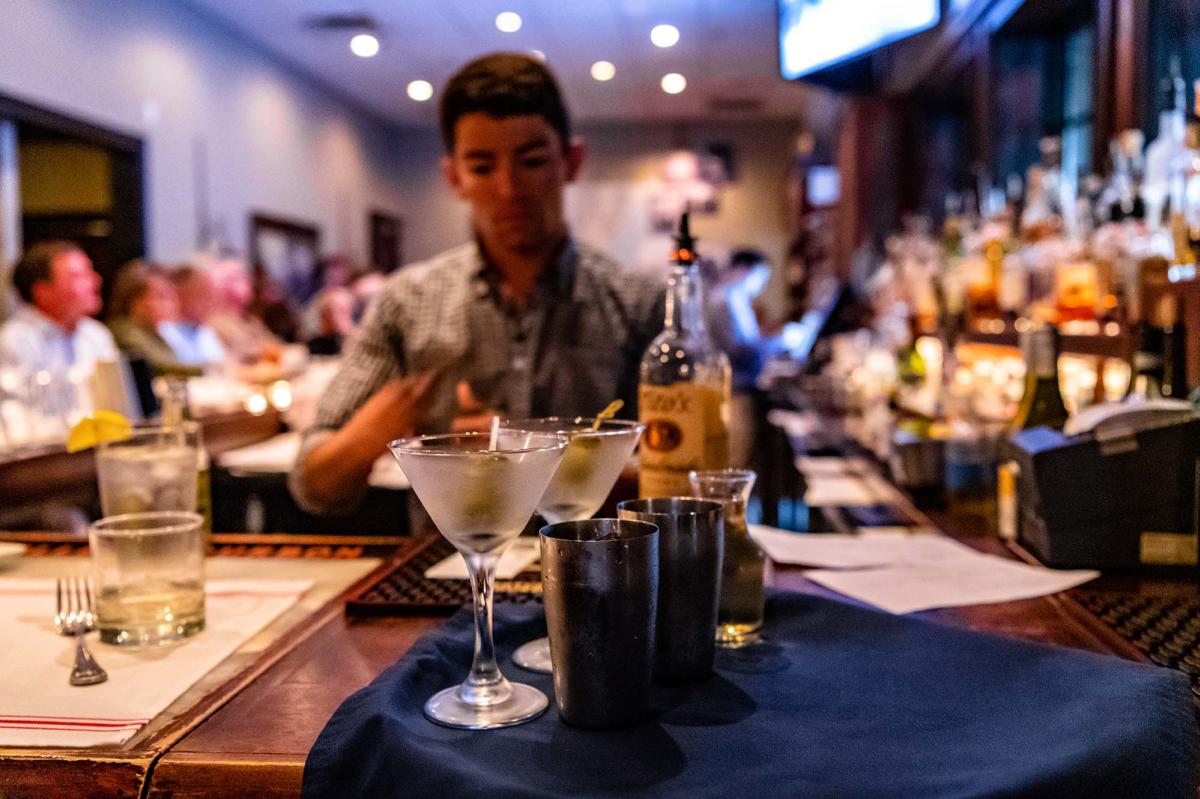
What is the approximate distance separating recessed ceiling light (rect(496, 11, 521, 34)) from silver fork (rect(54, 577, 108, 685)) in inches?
251

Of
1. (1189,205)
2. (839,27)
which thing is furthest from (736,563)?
(839,27)

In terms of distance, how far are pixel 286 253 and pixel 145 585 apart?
27.3 ft

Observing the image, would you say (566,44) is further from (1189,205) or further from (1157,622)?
(1157,622)

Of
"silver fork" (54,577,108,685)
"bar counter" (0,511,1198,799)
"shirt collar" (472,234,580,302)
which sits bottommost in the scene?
"bar counter" (0,511,1198,799)

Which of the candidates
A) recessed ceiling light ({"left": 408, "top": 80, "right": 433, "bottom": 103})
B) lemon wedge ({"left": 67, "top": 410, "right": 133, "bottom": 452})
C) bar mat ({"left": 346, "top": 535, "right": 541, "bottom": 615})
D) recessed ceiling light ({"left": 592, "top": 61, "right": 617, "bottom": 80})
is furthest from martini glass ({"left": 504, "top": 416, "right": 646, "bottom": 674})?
recessed ceiling light ({"left": 408, "top": 80, "right": 433, "bottom": 103})

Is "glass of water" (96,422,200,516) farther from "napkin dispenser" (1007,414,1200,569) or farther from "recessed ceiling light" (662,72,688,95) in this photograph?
"recessed ceiling light" (662,72,688,95)

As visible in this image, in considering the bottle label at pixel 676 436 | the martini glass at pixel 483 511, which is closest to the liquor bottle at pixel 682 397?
the bottle label at pixel 676 436

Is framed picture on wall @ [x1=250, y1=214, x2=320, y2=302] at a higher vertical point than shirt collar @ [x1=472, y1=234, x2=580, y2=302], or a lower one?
higher

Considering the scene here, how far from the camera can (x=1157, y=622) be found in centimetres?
95

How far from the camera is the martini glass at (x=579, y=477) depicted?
84 cm

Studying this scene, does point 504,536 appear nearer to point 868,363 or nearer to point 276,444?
point 276,444

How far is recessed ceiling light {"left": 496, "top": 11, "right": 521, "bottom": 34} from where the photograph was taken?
689cm

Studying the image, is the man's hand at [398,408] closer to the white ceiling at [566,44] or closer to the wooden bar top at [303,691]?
the wooden bar top at [303,691]

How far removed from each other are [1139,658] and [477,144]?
1.30 meters
